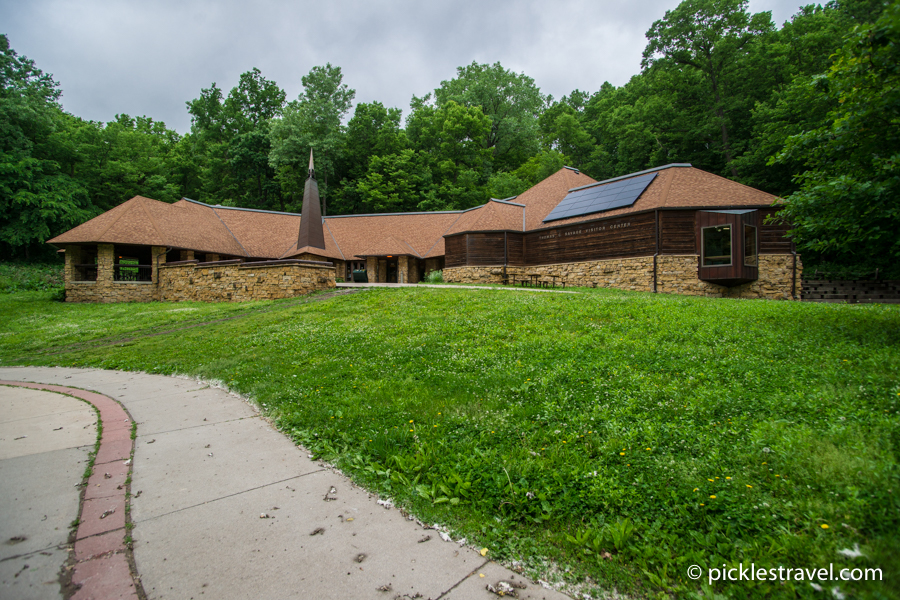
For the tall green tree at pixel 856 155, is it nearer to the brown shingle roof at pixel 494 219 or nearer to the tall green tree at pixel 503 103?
the brown shingle roof at pixel 494 219

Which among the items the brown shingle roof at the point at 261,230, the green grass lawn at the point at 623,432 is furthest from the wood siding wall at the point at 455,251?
the green grass lawn at the point at 623,432

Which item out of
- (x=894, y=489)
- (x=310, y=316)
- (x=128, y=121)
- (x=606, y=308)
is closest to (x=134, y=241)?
Answer: (x=310, y=316)

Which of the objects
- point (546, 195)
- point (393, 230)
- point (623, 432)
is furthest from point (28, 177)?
point (623, 432)

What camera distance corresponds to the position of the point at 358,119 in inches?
1922

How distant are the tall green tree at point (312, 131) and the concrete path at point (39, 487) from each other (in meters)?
43.3

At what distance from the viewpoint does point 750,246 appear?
2109cm

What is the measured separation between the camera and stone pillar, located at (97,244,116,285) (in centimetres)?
2384

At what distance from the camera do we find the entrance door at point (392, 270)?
1378 inches

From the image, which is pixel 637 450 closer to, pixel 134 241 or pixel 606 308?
pixel 606 308

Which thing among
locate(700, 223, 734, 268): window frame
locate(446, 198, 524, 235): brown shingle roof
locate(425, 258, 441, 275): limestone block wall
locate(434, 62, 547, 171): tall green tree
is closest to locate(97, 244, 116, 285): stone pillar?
locate(425, 258, 441, 275): limestone block wall

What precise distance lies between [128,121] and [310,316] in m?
65.9

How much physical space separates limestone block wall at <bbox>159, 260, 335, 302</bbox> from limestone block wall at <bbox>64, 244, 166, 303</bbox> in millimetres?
1990

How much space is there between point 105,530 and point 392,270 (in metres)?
33.0

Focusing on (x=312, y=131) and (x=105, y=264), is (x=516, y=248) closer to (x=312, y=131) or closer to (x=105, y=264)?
(x=105, y=264)
